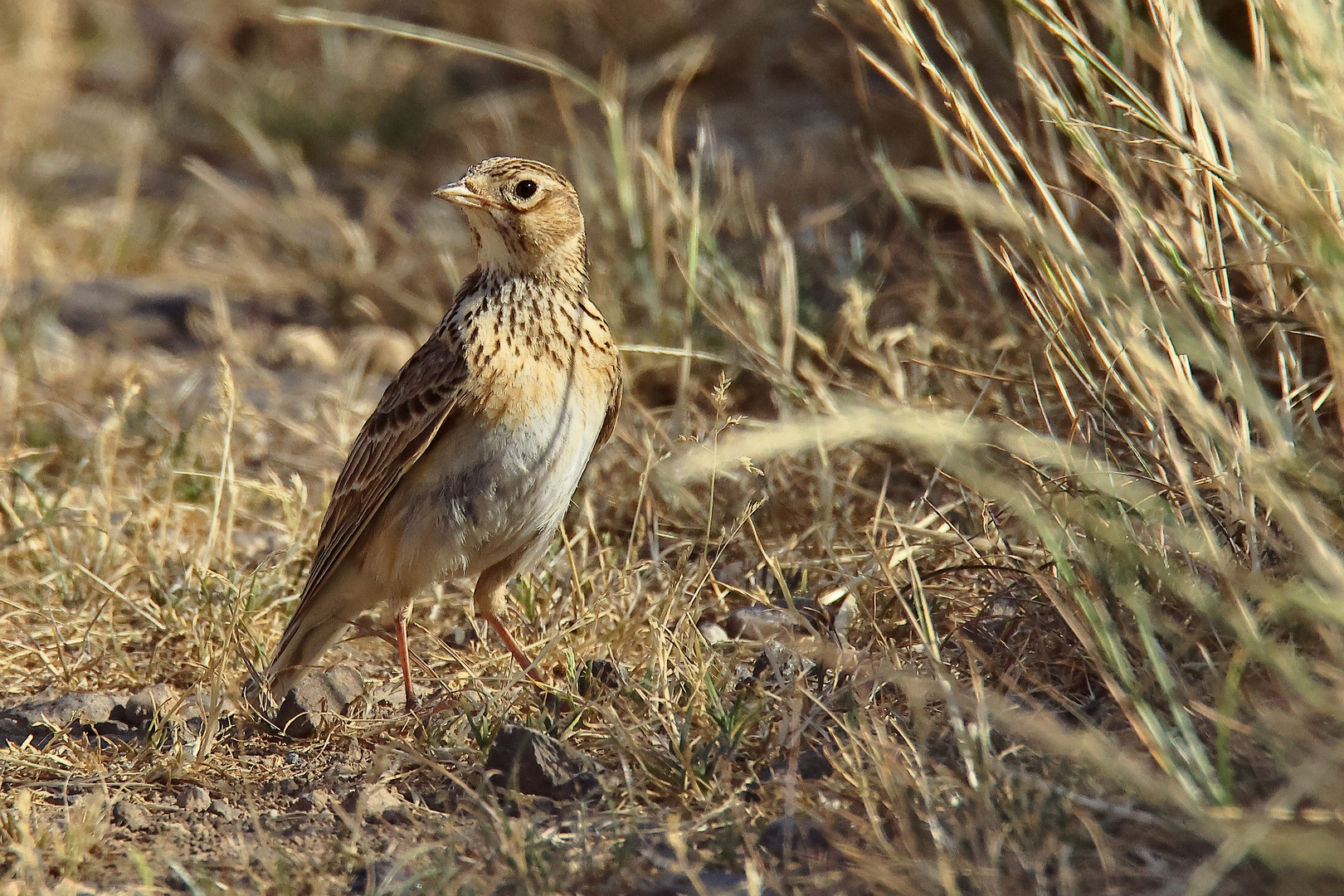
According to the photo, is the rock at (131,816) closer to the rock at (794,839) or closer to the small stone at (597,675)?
the small stone at (597,675)

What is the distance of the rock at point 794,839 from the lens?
9.21ft

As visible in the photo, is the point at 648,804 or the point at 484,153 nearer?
the point at 648,804

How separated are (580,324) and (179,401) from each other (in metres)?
2.47

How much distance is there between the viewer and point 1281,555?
10.2 ft

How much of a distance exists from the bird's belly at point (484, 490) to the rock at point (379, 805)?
0.85 meters

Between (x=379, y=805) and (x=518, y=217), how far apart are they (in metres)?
1.81

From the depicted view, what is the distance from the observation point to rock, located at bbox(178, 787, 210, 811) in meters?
3.33

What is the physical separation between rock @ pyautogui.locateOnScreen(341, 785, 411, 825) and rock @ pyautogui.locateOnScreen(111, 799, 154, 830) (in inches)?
17.4

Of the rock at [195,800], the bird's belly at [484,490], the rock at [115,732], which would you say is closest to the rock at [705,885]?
the rock at [195,800]

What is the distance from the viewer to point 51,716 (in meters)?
3.81

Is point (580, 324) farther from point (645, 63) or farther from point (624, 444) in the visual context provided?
point (645, 63)

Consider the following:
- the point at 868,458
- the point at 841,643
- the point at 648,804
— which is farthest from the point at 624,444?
the point at 648,804

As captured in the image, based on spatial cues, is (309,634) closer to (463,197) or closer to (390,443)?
(390,443)

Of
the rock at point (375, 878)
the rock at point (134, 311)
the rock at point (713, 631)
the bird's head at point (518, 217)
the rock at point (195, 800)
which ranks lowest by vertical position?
the rock at point (713, 631)
